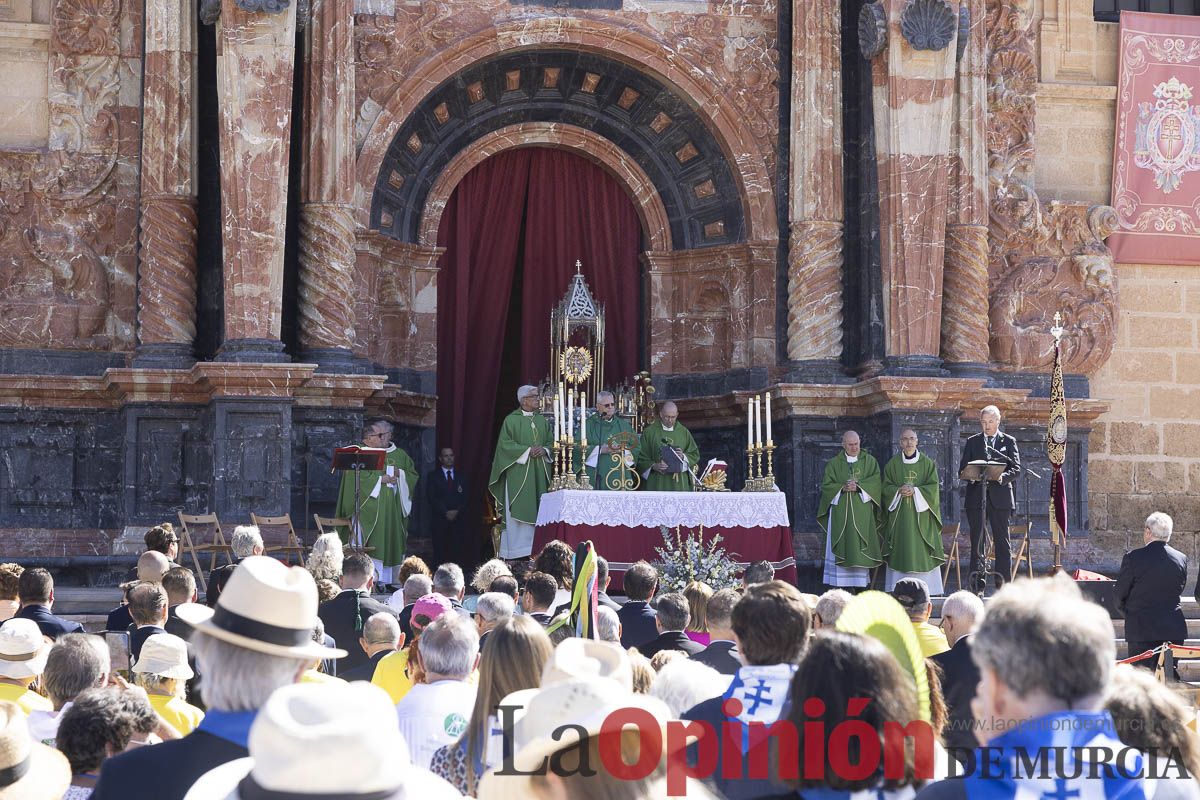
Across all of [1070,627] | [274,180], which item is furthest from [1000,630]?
[274,180]

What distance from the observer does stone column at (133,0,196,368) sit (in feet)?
48.2

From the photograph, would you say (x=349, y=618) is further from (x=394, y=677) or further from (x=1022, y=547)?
(x=1022, y=547)

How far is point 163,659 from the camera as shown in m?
5.41

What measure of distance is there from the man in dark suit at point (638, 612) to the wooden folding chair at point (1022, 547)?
6.12 m

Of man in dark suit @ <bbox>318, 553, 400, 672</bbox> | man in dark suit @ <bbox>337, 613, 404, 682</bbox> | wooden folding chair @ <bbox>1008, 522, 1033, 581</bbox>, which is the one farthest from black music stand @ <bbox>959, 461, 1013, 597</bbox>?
man in dark suit @ <bbox>337, 613, 404, 682</bbox>

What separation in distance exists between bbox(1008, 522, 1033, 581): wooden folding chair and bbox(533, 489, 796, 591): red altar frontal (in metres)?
2.11

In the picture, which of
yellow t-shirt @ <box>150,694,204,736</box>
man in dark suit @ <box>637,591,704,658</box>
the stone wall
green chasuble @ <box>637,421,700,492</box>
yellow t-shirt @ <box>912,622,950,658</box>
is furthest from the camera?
the stone wall

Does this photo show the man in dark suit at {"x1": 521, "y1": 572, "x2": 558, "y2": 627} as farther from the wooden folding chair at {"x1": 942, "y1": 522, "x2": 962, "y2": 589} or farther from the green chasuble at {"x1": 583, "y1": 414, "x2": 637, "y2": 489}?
the wooden folding chair at {"x1": 942, "y1": 522, "x2": 962, "y2": 589}

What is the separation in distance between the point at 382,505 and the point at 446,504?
1220 mm

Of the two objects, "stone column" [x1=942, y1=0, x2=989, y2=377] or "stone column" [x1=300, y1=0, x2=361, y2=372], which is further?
"stone column" [x1=942, y1=0, x2=989, y2=377]

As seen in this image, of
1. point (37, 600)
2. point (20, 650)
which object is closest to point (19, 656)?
point (20, 650)

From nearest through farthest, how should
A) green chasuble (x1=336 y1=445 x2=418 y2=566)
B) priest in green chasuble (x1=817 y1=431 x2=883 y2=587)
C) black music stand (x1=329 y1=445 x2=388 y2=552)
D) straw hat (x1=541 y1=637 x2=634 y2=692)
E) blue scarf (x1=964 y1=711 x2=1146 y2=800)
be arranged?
blue scarf (x1=964 y1=711 x2=1146 y2=800) < straw hat (x1=541 y1=637 x2=634 y2=692) < black music stand (x1=329 y1=445 x2=388 y2=552) < green chasuble (x1=336 y1=445 x2=418 y2=566) < priest in green chasuble (x1=817 y1=431 x2=883 y2=587)

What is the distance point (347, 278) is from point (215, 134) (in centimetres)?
191

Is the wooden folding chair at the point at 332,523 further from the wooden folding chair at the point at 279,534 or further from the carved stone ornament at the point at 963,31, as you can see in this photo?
the carved stone ornament at the point at 963,31
